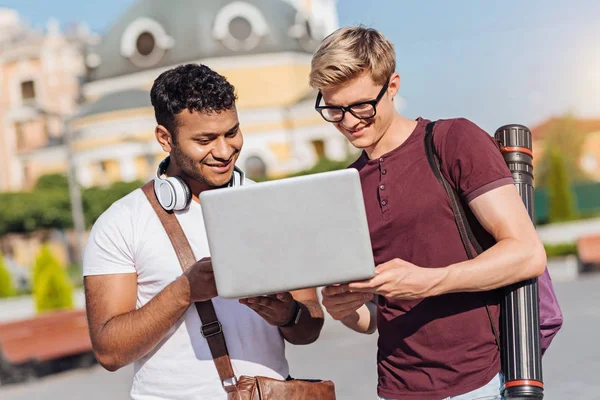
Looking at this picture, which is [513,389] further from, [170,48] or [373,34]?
[170,48]

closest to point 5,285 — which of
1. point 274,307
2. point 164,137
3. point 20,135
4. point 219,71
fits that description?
point 219,71

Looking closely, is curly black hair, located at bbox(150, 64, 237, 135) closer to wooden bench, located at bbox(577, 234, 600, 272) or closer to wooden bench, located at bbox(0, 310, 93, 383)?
wooden bench, located at bbox(0, 310, 93, 383)

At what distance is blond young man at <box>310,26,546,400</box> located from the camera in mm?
2189

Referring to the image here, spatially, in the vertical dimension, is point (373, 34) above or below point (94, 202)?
below

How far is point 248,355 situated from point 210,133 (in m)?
0.57

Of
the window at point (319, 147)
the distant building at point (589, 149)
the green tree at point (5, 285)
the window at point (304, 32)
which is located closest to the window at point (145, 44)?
the window at point (304, 32)

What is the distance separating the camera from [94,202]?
1342 inches

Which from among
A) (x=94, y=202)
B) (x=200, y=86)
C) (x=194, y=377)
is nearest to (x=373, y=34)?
(x=200, y=86)

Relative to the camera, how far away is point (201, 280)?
2.22 m

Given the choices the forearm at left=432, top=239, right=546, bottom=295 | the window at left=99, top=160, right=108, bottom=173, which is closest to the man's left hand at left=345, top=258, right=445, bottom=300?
the forearm at left=432, top=239, right=546, bottom=295

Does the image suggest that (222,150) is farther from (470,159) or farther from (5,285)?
(5,285)

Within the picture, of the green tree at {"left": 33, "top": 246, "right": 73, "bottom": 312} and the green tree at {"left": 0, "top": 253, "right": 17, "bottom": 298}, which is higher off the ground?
the green tree at {"left": 0, "top": 253, "right": 17, "bottom": 298}

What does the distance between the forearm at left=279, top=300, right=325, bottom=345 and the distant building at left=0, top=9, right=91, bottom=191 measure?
150 feet

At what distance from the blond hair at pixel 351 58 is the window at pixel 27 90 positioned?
160 feet
